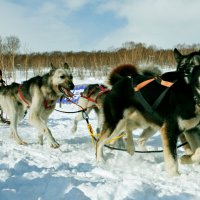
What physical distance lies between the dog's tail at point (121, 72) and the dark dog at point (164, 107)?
5 centimetres

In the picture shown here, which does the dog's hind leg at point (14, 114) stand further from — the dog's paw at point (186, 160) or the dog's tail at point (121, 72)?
the dog's paw at point (186, 160)

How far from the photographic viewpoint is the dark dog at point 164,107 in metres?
3.70

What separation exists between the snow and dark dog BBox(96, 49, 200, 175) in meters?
0.27

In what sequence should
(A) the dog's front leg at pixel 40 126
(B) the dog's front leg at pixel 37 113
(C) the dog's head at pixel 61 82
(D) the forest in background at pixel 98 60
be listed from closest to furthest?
(A) the dog's front leg at pixel 40 126 < (B) the dog's front leg at pixel 37 113 < (C) the dog's head at pixel 61 82 < (D) the forest in background at pixel 98 60

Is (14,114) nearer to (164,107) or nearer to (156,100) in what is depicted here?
(156,100)

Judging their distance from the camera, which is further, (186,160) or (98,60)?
(98,60)

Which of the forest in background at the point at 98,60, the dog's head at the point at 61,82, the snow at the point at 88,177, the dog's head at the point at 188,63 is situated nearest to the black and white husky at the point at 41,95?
the dog's head at the point at 61,82

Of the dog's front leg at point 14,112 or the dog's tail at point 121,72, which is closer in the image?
the dog's tail at point 121,72

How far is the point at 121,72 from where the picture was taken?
4977 mm

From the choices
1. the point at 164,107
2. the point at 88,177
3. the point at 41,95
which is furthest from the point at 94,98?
the point at 88,177

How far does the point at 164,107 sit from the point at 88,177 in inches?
45.7

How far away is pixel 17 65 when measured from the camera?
2922 cm

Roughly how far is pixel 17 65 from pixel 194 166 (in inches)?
1049

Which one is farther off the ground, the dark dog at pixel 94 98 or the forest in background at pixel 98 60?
the forest in background at pixel 98 60
